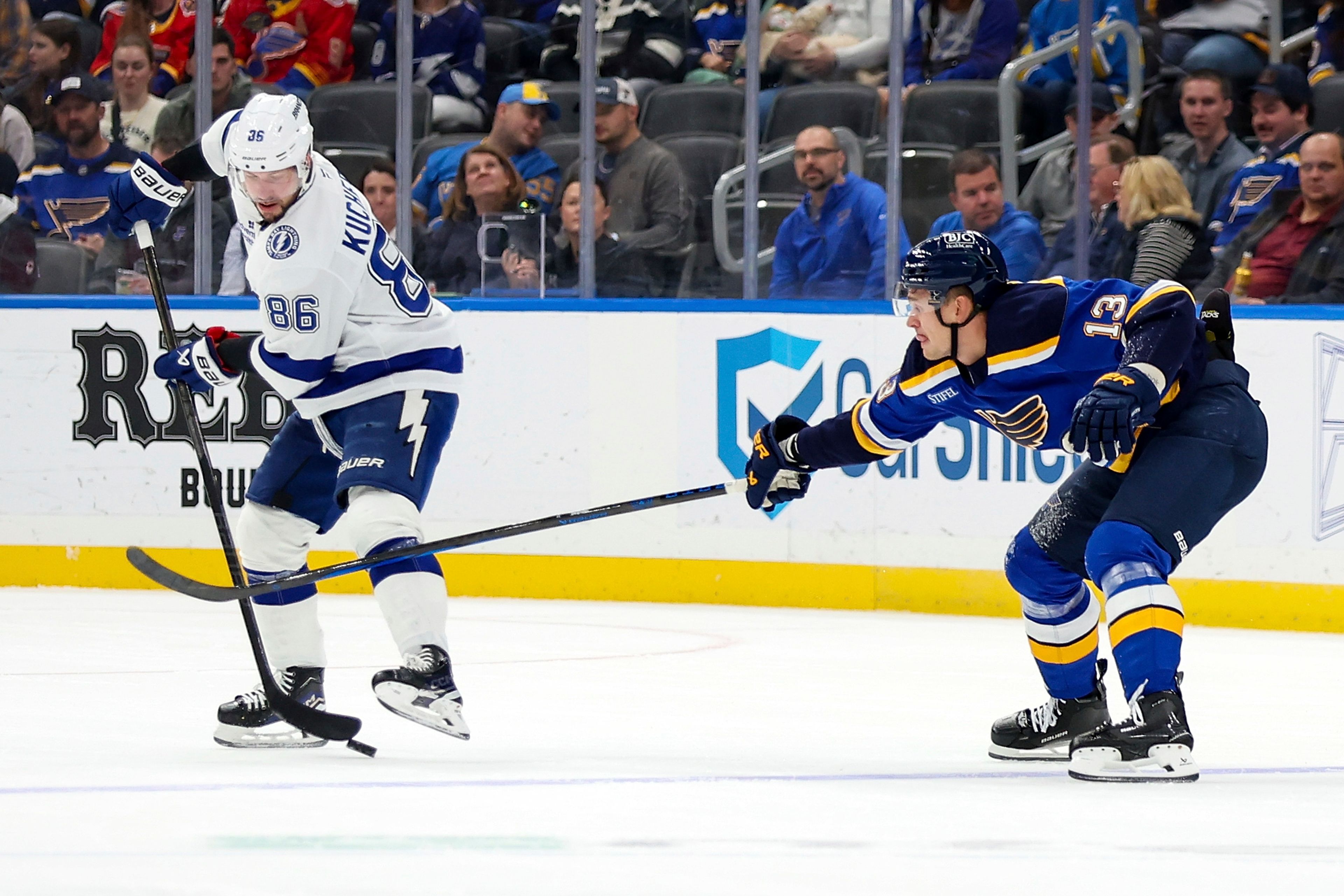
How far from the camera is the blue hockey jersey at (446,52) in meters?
7.45

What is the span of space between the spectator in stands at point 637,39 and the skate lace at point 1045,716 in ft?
12.4

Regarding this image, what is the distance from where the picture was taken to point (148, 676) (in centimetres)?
506

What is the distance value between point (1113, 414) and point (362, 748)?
1578 mm

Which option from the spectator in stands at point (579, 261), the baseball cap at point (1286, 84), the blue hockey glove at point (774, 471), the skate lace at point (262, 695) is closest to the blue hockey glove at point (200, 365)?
the skate lace at point (262, 695)

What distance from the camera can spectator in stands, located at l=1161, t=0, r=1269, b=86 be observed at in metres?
6.59

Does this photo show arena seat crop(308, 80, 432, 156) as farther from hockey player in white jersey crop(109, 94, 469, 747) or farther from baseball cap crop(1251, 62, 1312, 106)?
hockey player in white jersey crop(109, 94, 469, 747)

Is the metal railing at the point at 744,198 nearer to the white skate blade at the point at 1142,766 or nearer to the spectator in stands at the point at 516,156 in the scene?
the spectator in stands at the point at 516,156

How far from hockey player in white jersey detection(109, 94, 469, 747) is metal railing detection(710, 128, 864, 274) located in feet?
10.1

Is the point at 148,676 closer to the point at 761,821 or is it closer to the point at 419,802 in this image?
the point at 419,802

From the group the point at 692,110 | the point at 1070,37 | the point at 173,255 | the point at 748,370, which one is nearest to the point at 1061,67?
the point at 1070,37

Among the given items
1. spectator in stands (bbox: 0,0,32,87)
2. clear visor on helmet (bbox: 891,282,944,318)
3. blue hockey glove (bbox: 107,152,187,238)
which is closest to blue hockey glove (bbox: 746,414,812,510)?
clear visor on helmet (bbox: 891,282,944,318)

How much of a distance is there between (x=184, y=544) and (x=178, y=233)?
47.2 inches

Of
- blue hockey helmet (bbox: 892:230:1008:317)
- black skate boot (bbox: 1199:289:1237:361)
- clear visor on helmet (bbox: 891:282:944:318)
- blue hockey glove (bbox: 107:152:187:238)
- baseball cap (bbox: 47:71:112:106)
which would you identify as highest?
baseball cap (bbox: 47:71:112:106)

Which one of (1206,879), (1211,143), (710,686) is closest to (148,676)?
(710,686)
